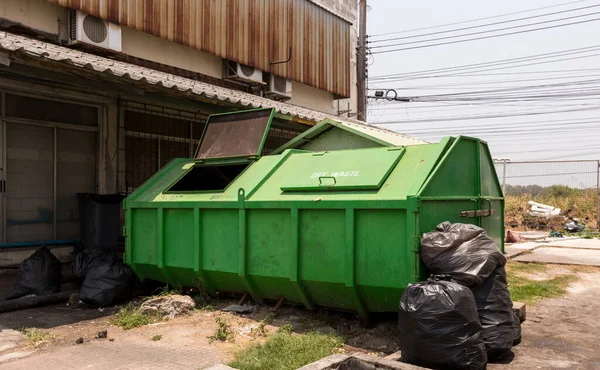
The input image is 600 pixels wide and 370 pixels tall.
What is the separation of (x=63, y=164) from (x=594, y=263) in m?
8.45

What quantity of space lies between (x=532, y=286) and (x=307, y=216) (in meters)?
3.56

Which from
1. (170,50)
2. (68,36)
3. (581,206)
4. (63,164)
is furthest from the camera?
(581,206)

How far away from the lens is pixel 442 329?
334cm

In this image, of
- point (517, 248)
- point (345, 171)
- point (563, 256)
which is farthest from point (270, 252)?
point (517, 248)

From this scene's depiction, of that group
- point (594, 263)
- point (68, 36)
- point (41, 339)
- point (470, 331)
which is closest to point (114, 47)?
point (68, 36)

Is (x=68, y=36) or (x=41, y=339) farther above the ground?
(x=68, y=36)

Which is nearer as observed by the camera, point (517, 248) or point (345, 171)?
point (345, 171)

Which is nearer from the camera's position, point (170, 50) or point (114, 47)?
point (114, 47)

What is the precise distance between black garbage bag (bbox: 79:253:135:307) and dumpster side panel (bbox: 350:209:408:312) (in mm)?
2828

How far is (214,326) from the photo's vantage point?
468 cm

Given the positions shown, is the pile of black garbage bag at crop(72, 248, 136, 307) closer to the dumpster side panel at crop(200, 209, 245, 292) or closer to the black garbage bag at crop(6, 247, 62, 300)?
the black garbage bag at crop(6, 247, 62, 300)

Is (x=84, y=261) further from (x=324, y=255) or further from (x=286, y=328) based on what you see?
(x=324, y=255)

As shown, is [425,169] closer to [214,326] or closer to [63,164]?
[214,326]

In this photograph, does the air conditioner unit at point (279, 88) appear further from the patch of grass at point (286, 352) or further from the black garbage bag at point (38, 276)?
the patch of grass at point (286, 352)
